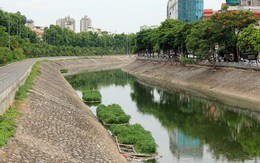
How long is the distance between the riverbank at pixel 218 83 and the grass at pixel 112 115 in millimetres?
17260

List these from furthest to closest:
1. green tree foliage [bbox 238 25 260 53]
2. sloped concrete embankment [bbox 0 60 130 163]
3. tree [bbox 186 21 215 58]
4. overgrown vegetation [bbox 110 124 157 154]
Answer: tree [bbox 186 21 215 58] → green tree foliage [bbox 238 25 260 53] → overgrown vegetation [bbox 110 124 157 154] → sloped concrete embankment [bbox 0 60 130 163]

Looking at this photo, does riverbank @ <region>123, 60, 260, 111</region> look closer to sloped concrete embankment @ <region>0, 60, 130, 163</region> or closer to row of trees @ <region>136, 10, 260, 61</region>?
row of trees @ <region>136, 10, 260, 61</region>

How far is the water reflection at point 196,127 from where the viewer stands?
29953 mm

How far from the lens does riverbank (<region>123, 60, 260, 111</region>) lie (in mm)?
55938

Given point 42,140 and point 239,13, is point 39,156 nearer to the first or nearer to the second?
point 42,140

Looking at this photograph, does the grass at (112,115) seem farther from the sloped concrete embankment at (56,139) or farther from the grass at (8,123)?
the grass at (8,123)

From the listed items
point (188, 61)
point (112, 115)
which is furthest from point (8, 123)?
point (188, 61)

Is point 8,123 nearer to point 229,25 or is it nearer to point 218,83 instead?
point 218,83

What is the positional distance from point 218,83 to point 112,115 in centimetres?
3300

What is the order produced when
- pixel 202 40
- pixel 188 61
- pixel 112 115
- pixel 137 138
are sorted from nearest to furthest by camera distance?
pixel 137 138
pixel 112 115
pixel 202 40
pixel 188 61

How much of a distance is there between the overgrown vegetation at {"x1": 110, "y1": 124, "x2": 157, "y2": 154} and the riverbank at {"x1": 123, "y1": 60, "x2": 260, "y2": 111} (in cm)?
2122

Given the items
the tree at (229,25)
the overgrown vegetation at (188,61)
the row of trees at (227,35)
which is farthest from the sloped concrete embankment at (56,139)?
the overgrown vegetation at (188,61)

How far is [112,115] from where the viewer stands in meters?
39.3

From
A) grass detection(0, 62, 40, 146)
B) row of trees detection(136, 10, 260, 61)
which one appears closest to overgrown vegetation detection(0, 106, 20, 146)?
grass detection(0, 62, 40, 146)
